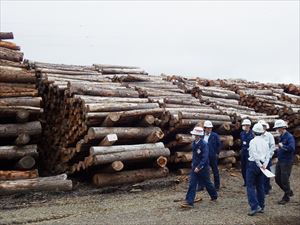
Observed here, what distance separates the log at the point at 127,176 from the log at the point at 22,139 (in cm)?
206

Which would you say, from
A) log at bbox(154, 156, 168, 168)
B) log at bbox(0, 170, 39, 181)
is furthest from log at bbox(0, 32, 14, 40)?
log at bbox(154, 156, 168, 168)

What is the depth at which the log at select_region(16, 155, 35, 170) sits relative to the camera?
35.9ft

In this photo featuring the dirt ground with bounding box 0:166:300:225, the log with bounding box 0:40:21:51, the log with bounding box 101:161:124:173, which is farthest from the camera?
the log with bounding box 0:40:21:51

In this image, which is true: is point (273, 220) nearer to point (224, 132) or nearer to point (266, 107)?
point (224, 132)

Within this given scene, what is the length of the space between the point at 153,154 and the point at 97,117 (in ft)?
6.16

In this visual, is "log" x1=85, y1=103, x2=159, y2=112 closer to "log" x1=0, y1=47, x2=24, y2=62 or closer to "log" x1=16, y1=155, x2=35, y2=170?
"log" x1=16, y1=155, x2=35, y2=170

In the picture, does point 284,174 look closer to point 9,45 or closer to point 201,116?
point 201,116

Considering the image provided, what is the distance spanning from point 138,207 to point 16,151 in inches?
152

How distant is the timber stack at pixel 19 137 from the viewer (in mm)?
10320

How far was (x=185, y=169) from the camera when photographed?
12680mm

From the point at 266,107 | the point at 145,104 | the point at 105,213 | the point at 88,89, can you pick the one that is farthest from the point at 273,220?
the point at 266,107

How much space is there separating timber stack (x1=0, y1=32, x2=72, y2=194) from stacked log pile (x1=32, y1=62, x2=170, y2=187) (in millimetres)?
978

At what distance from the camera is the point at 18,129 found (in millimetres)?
11164

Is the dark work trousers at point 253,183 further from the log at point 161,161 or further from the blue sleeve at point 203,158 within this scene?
the log at point 161,161
